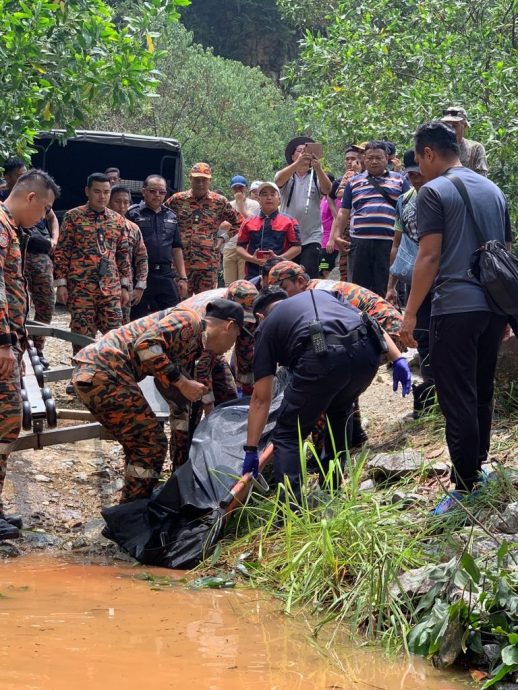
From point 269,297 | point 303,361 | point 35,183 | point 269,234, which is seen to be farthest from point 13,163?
point 303,361

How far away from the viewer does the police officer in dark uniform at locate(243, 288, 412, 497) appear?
17.7 feet

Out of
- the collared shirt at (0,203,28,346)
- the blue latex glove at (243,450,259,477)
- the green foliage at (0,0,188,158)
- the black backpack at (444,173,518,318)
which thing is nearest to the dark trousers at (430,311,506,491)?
the black backpack at (444,173,518,318)

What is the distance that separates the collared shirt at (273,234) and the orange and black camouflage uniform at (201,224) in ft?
3.58

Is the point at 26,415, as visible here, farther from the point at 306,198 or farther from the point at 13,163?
the point at 306,198

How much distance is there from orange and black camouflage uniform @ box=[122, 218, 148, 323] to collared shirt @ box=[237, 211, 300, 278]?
1.00 m

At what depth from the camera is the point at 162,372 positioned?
18.4 feet

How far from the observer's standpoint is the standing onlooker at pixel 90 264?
917 cm

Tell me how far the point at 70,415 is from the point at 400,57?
846 centimetres

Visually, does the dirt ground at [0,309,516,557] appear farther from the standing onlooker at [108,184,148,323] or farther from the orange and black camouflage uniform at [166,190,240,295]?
the orange and black camouflage uniform at [166,190,240,295]

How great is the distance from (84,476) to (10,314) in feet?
4.62

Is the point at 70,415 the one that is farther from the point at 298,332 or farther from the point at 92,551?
the point at 298,332

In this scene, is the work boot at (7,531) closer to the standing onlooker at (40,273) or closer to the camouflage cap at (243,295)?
the camouflage cap at (243,295)

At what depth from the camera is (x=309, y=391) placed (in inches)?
216

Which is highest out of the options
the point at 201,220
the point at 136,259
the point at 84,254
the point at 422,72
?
the point at 422,72
